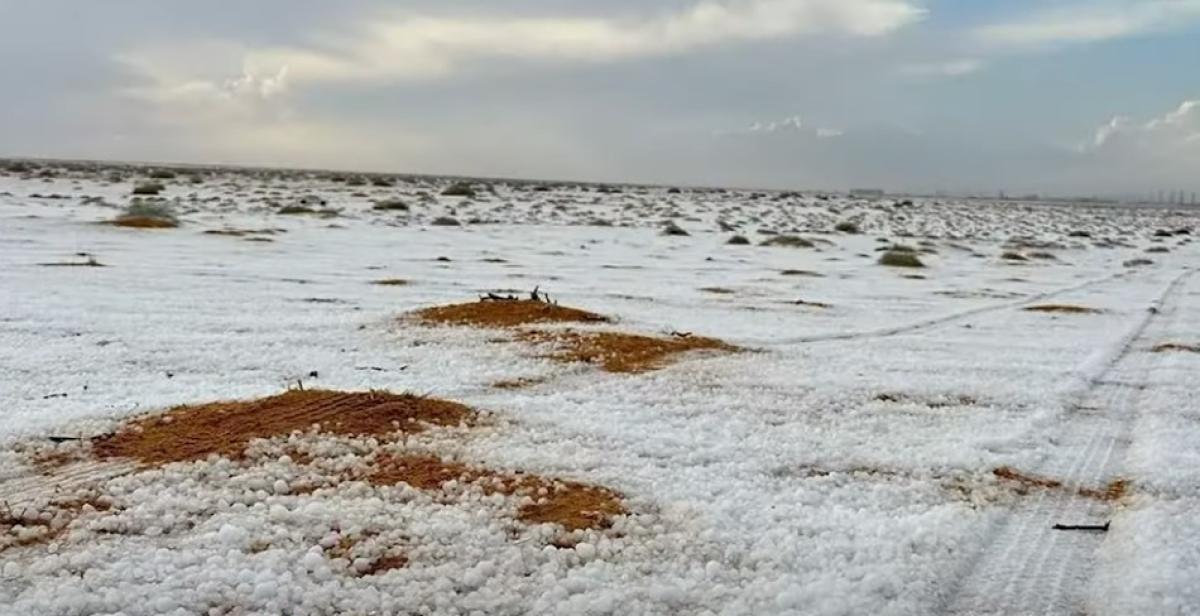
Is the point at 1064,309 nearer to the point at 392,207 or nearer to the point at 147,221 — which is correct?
the point at 147,221

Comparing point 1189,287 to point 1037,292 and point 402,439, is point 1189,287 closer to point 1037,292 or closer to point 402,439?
point 1037,292

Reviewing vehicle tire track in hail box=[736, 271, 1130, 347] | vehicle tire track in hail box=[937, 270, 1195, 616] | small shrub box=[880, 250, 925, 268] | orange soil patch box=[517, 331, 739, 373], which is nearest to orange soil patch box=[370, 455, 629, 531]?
vehicle tire track in hail box=[937, 270, 1195, 616]

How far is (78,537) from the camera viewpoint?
193cm

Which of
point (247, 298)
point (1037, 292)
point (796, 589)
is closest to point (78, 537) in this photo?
point (796, 589)

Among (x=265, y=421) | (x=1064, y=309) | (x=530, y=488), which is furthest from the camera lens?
(x=1064, y=309)

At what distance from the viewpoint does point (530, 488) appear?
233 centimetres

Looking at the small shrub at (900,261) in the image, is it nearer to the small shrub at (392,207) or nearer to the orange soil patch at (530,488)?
the orange soil patch at (530,488)

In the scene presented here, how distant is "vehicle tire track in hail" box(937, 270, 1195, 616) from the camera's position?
189cm

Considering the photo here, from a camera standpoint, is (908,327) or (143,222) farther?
(143,222)

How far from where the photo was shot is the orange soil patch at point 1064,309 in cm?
664

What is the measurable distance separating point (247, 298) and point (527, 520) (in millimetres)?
3862

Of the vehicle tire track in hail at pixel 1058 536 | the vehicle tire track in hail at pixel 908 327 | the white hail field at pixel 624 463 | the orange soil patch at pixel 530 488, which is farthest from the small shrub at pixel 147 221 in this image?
the vehicle tire track in hail at pixel 1058 536

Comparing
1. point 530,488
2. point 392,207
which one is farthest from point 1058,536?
point 392,207

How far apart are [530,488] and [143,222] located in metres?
9.79
